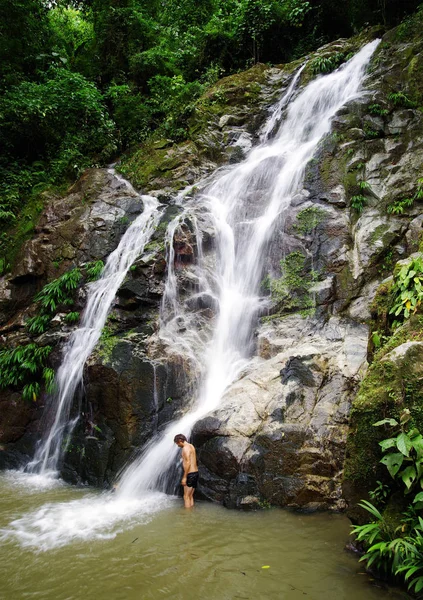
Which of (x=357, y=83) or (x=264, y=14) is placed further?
(x=264, y=14)

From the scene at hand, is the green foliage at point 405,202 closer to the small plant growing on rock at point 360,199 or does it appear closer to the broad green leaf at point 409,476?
the small plant growing on rock at point 360,199

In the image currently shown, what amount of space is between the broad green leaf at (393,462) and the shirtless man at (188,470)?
292 cm

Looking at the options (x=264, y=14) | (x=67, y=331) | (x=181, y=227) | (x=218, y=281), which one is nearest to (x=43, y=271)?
(x=67, y=331)

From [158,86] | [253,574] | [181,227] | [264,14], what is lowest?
[253,574]

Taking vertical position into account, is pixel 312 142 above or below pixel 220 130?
below

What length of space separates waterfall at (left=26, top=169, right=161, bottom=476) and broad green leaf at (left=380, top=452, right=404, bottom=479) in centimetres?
586

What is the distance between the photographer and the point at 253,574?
3.74m

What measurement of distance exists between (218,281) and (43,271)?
485 centimetres

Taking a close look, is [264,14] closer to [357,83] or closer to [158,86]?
[158,86]

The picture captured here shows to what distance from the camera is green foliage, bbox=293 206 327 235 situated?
8500mm

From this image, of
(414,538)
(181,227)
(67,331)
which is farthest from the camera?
(181,227)

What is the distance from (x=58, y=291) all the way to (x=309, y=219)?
6055mm

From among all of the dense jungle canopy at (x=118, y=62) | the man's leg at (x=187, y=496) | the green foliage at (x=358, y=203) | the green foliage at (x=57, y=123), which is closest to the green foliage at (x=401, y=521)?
the man's leg at (x=187, y=496)

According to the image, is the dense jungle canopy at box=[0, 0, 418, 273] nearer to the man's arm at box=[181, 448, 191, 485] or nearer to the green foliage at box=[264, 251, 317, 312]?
the green foliage at box=[264, 251, 317, 312]
